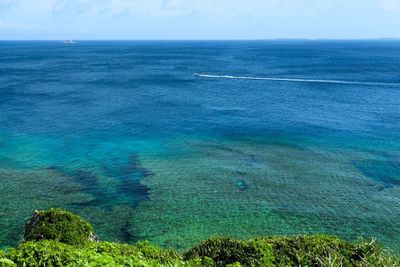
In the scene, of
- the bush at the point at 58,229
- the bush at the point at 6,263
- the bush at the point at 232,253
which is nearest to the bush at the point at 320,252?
the bush at the point at 232,253

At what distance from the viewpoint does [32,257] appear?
16750 millimetres

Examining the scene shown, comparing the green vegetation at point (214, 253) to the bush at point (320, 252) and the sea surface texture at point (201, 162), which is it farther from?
the sea surface texture at point (201, 162)

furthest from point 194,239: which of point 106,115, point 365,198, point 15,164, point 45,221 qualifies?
point 106,115

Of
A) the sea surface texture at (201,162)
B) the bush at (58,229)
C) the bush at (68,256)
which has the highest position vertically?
the bush at (68,256)

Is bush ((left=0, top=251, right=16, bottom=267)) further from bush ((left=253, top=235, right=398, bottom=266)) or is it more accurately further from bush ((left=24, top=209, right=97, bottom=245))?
bush ((left=253, top=235, right=398, bottom=266))

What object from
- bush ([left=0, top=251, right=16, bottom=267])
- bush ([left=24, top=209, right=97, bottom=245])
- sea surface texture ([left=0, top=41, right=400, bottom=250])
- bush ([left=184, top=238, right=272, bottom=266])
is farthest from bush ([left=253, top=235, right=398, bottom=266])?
sea surface texture ([left=0, top=41, right=400, bottom=250])

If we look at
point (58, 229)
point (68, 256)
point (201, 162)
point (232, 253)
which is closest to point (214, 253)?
point (232, 253)

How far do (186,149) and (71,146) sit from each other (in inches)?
624

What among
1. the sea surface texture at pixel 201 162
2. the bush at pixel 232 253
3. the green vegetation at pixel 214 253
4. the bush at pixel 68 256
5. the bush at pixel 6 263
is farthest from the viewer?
the sea surface texture at pixel 201 162

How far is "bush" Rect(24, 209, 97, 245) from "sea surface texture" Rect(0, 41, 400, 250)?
Result: 8.36m

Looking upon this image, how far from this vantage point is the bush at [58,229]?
77.1 ft

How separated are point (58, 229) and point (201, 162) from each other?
1071 inches

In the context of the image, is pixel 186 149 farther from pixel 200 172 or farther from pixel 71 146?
pixel 71 146

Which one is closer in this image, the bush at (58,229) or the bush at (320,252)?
the bush at (320,252)
